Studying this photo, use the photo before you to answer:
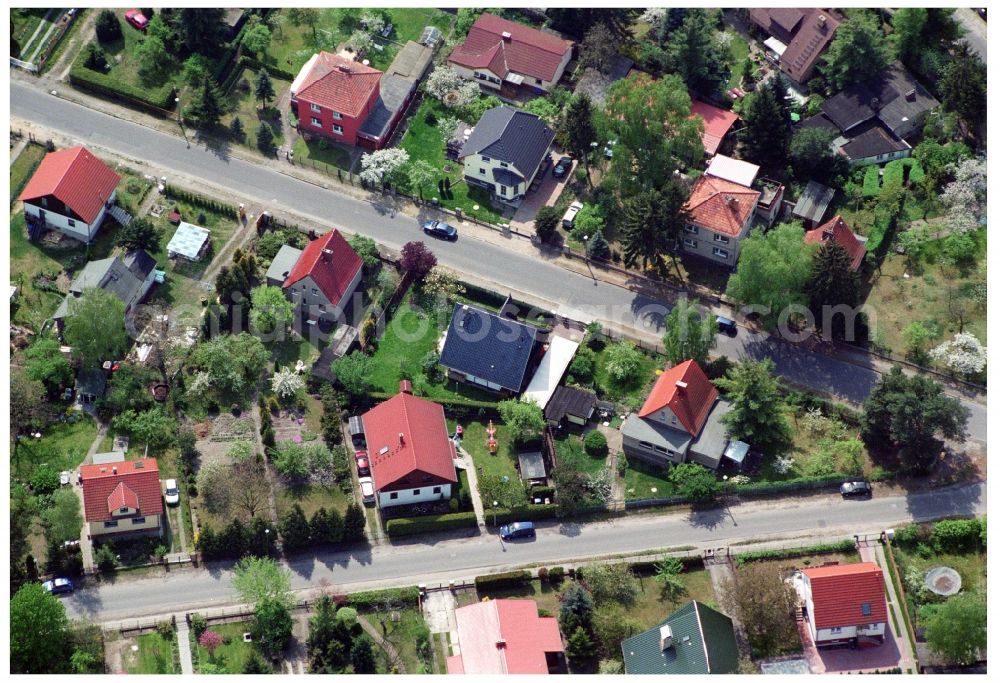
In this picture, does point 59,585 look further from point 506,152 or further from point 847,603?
point 847,603

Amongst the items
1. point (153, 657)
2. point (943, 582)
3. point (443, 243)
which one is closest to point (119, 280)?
point (443, 243)

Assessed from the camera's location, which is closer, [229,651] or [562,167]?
[229,651]

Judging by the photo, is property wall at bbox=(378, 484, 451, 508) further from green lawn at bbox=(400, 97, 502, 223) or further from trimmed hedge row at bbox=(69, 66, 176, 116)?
trimmed hedge row at bbox=(69, 66, 176, 116)

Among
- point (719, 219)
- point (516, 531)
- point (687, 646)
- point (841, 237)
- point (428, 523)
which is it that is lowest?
point (687, 646)

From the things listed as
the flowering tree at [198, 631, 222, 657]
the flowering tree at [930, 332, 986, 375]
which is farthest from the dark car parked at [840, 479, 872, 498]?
the flowering tree at [198, 631, 222, 657]

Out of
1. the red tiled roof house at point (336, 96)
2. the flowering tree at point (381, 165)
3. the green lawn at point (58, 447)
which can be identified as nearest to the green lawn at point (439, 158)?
the flowering tree at point (381, 165)

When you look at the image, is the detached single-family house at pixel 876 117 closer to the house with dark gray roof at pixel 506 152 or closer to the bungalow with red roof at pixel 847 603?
the house with dark gray roof at pixel 506 152
